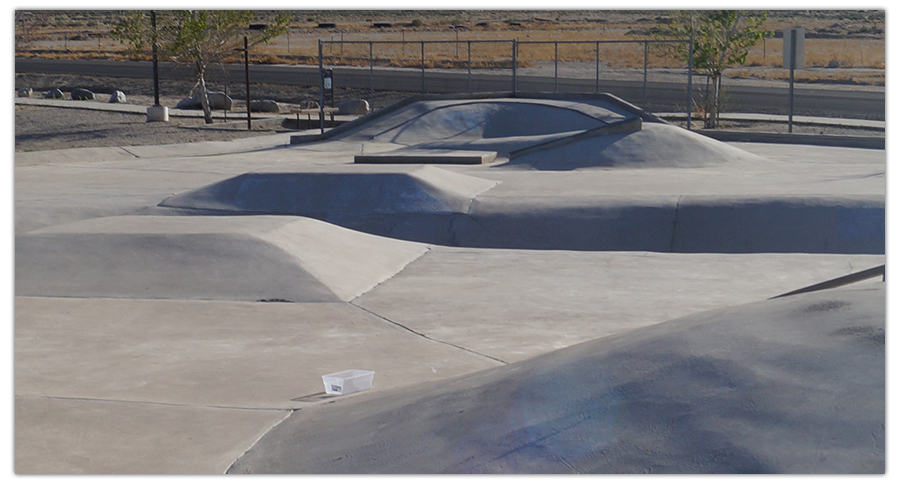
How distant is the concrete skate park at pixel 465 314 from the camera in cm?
394

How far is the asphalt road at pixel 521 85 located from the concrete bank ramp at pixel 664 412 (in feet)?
68.0

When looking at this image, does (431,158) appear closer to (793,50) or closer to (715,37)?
(793,50)

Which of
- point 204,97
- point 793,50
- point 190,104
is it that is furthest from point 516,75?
point 793,50

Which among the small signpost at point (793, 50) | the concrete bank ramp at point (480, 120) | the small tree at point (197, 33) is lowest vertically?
the concrete bank ramp at point (480, 120)

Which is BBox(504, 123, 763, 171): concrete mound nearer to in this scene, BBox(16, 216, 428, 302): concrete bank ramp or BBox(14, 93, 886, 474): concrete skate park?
BBox(14, 93, 886, 474): concrete skate park

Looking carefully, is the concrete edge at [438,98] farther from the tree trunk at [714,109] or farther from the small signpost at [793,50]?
the small signpost at [793,50]

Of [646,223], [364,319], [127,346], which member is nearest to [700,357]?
[364,319]

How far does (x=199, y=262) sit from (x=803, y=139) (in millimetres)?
17075

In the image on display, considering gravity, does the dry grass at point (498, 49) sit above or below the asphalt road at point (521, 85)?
above

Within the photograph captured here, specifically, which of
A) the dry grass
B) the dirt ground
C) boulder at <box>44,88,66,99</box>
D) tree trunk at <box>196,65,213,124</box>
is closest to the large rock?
the dirt ground

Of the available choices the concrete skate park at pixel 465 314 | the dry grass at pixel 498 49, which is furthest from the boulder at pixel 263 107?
the concrete skate park at pixel 465 314

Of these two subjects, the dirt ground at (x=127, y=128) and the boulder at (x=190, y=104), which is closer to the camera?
the dirt ground at (x=127, y=128)

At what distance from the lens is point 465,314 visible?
26.6 ft

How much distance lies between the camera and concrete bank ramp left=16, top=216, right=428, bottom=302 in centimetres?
870
